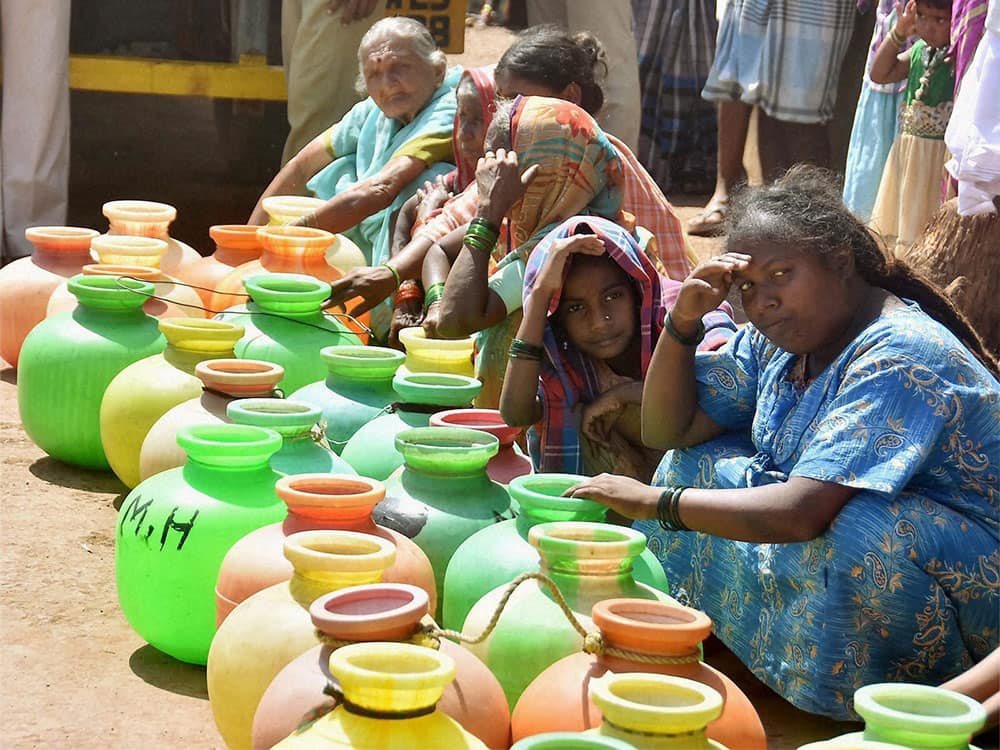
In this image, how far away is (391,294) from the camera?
529 centimetres

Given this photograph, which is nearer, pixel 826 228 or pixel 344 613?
pixel 344 613

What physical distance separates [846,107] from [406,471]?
6344 mm

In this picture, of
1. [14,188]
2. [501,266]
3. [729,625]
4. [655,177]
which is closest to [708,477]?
[729,625]

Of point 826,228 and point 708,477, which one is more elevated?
point 826,228

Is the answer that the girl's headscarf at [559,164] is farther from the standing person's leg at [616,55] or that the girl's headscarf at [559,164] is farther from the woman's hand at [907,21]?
the standing person's leg at [616,55]

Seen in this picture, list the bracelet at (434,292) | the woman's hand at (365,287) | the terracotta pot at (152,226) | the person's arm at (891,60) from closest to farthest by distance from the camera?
the bracelet at (434,292) → the woman's hand at (365,287) → the terracotta pot at (152,226) → the person's arm at (891,60)

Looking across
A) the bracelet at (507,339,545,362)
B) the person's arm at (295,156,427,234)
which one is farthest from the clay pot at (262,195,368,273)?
the bracelet at (507,339,545,362)

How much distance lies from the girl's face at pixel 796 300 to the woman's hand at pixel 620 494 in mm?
423

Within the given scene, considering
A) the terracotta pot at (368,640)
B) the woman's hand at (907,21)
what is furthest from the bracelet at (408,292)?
the terracotta pot at (368,640)

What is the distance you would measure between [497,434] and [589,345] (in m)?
0.45

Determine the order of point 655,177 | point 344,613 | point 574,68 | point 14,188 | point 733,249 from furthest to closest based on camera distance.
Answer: point 655,177
point 14,188
point 574,68
point 733,249
point 344,613

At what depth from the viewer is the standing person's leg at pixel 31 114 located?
7832mm

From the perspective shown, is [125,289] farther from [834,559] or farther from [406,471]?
[834,559]

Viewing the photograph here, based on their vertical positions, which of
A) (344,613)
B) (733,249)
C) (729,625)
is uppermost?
(733,249)
